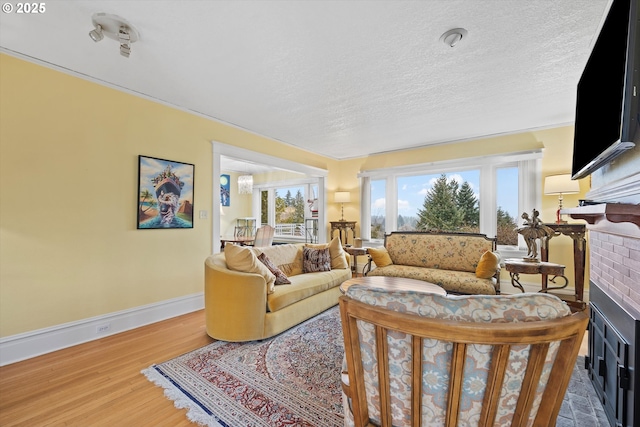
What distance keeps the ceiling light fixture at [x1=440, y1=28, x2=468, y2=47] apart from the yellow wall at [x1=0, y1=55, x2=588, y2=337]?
2966mm

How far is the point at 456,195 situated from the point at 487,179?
550mm

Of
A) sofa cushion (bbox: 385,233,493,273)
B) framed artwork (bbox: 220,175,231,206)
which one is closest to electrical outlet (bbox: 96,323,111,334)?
sofa cushion (bbox: 385,233,493,273)

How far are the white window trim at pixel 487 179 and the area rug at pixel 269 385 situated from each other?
2567 mm

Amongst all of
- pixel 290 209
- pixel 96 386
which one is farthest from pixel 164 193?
pixel 290 209

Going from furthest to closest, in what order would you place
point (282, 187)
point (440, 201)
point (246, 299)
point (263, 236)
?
point (282, 187)
point (263, 236)
point (440, 201)
point (246, 299)

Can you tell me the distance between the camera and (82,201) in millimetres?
2627

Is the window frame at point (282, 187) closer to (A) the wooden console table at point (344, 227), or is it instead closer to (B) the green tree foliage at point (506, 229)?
(A) the wooden console table at point (344, 227)

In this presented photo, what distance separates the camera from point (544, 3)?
1.73 metres

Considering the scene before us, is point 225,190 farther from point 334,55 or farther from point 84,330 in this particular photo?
point 334,55

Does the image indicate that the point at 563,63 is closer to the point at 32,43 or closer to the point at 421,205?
the point at 421,205

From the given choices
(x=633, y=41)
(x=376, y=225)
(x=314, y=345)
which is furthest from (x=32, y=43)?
(x=376, y=225)

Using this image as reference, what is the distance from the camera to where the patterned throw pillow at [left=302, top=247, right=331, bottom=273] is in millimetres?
3797

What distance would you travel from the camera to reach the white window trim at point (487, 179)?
404cm

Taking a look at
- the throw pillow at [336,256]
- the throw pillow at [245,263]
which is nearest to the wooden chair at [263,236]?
the throw pillow at [336,256]
